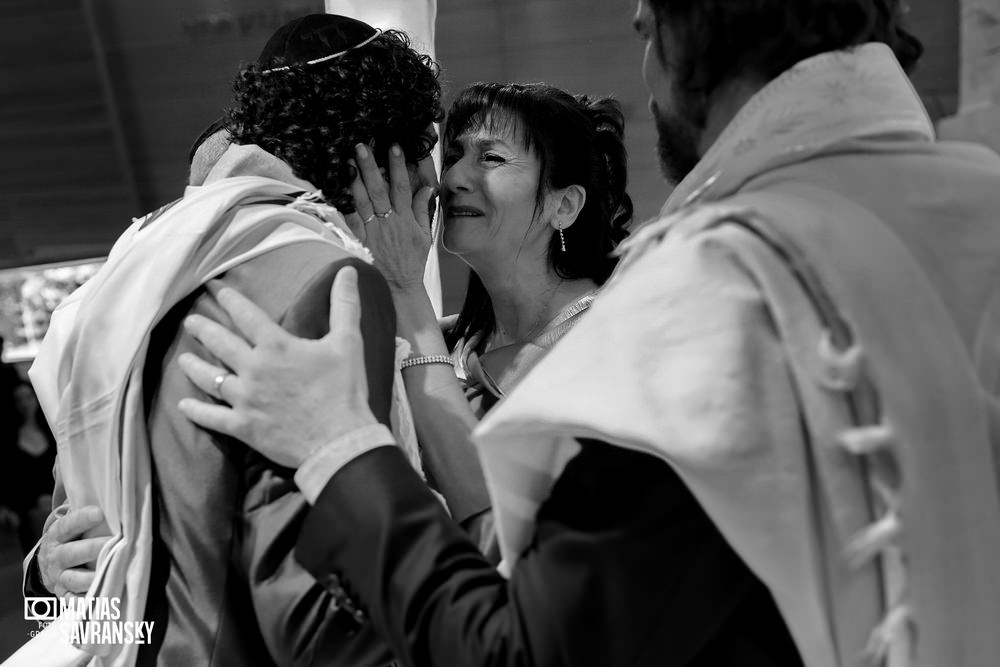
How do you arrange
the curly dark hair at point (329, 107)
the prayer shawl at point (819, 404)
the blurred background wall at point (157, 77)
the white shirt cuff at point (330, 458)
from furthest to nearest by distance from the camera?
the blurred background wall at point (157, 77) → the curly dark hair at point (329, 107) → the white shirt cuff at point (330, 458) → the prayer shawl at point (819, 404)

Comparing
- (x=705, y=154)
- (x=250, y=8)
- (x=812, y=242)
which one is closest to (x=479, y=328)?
(x=705, y=154)

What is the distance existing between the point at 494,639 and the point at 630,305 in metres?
0.35

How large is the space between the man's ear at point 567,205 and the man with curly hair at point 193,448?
1127 millimetres

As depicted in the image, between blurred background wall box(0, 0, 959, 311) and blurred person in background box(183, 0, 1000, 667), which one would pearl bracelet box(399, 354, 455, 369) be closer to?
blurred person in background box(183, 0, 1000, 667)

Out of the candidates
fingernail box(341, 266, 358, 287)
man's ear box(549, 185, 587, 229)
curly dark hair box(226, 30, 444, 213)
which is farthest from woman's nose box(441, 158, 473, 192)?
fingernail box(341, 266, 358, 287)

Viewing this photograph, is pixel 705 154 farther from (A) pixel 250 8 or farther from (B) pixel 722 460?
(A) pixel 250 8

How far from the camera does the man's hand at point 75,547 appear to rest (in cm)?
129

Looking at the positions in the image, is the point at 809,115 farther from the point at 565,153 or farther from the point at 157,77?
the point at 157,77

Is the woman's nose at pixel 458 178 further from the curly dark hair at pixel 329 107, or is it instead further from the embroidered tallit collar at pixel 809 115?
the embroidered tallit collar at pixel 809 115

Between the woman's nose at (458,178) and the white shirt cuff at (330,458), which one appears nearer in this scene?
the white shirt cuff at (330,458)

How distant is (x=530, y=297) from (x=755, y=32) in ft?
4.78

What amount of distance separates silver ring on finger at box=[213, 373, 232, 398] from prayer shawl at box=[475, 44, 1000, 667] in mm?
382

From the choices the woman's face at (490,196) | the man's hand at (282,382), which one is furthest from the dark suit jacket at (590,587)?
the woman's face at (490,196)
